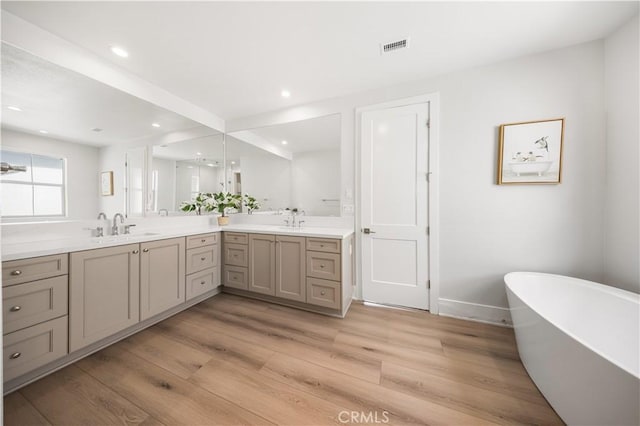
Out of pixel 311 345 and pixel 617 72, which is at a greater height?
pixel 617 72

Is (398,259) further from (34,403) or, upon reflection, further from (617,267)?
(34,403)

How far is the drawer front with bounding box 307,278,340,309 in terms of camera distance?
2250mm

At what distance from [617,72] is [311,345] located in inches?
Result: 126

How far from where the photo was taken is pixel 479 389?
141 cm

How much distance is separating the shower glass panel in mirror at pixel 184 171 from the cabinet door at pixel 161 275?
2.45ft

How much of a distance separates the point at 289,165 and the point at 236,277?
5.16 feet

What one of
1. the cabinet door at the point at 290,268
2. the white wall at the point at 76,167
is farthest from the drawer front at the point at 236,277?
the white wall at the point at 76,167

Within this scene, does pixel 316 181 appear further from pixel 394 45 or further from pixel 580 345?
pixel 580 345

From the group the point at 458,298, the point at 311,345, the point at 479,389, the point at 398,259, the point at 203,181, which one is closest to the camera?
the point at 479,389

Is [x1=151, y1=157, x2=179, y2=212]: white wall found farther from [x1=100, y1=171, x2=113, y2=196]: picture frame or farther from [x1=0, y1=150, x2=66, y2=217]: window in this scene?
[x1=0, y1=150, x2=66, y2=217]: window

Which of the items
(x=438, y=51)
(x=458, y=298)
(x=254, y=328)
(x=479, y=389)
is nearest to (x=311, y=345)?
(x=254, y=328)

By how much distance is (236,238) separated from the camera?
9.06ft

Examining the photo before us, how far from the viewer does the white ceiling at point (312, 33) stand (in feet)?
5.11

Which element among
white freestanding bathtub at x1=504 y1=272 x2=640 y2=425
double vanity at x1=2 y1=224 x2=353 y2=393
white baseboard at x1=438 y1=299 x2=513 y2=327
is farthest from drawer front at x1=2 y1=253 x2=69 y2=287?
white baseboard at x1=438 y1=299 x2=513 y2=327
